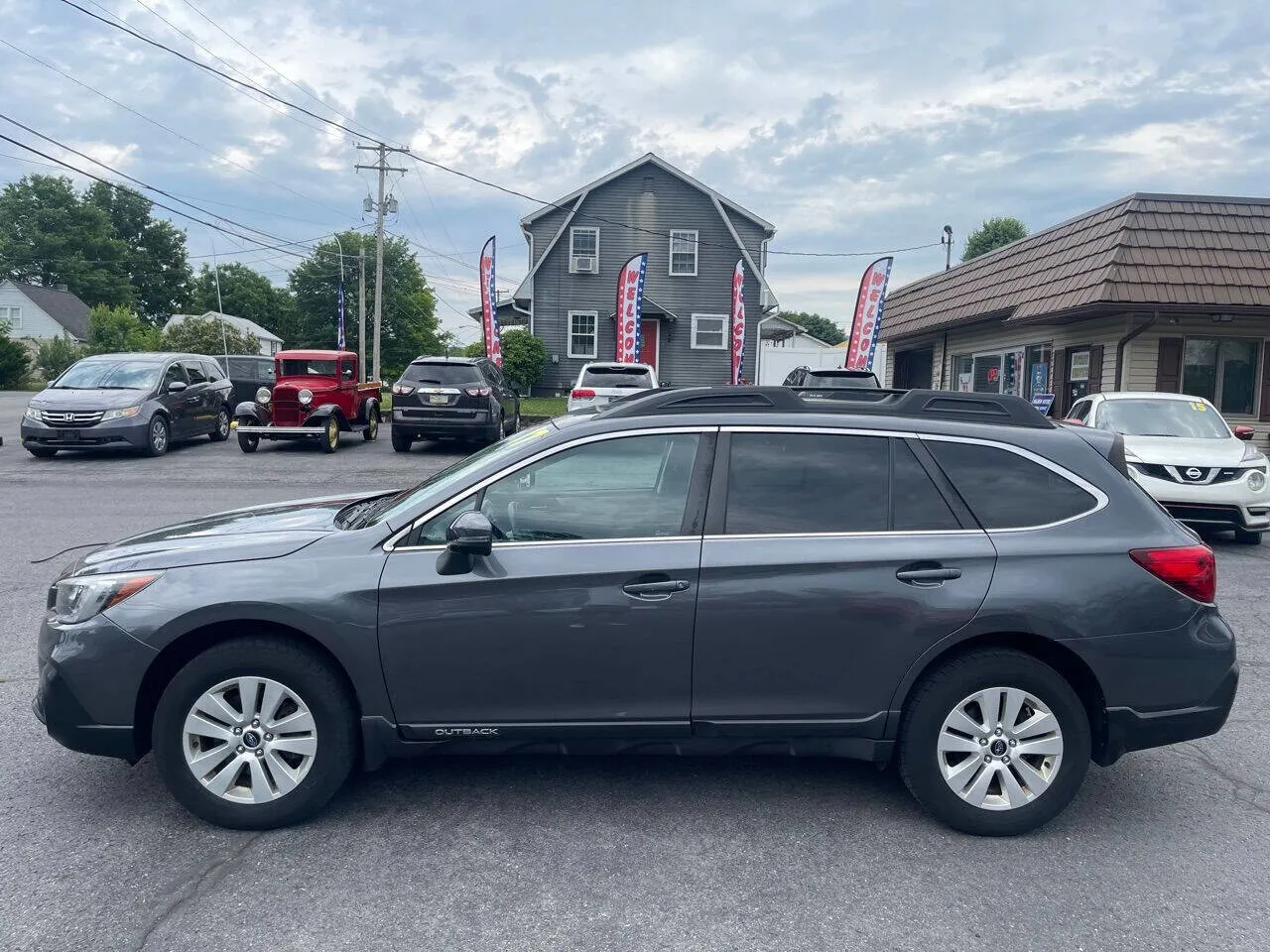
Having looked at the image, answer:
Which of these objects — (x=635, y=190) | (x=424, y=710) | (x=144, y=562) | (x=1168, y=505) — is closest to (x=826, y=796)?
(x=424, y=710)

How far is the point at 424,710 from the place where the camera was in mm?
3693

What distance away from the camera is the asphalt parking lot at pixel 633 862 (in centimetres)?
307

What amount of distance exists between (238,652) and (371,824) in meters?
0.85

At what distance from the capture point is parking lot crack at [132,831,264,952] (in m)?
3.03

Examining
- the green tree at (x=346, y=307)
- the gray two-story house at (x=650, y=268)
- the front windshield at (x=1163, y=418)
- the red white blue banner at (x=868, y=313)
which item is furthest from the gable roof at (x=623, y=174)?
the green tree at (x=346, y=307)

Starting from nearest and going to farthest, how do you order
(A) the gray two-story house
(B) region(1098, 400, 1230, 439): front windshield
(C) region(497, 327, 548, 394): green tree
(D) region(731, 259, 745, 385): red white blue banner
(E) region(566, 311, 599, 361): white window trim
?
(B) region(1098, 400, 1230, 439): front windshield → (D) region(731, 259, 745, 385): red white blue banner → (C) region(497, 327, 548, 394): green tree → (A) the gray two-story house → (E) region(566, 311, 599, 361): white window trim

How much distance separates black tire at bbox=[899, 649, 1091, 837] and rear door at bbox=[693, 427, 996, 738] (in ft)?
0.51

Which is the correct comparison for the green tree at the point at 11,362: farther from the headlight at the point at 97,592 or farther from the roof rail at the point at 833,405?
the roof rail at the point at 833,405

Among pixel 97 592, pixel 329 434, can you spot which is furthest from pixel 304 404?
pixel 97 592

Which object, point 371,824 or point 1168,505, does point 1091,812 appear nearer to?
Result: point 371,824

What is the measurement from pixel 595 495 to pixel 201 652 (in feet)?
5.36

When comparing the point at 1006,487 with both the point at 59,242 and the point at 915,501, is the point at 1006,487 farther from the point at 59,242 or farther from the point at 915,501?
the point at 59,242

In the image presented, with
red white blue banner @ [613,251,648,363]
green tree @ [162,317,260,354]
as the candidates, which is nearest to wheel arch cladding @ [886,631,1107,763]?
red white blue banner @ [613,251,648,363]

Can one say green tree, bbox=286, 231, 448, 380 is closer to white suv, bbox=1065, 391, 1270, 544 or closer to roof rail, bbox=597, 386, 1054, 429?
white suv, bbox=1065, 391, 1270, 544
